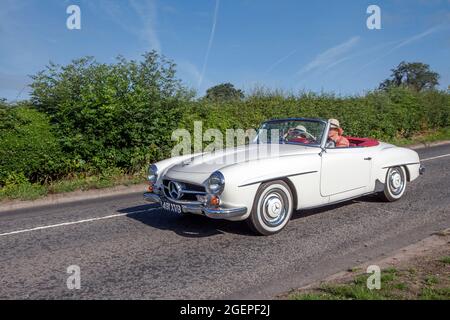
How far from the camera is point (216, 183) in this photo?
16.2 feet

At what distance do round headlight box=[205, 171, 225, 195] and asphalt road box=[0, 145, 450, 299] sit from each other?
0.69 meters

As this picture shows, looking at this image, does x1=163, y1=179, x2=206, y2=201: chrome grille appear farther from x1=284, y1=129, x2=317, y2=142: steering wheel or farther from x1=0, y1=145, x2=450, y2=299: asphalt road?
x1=284, y1=129, x2=317, y2=142: steering wheel

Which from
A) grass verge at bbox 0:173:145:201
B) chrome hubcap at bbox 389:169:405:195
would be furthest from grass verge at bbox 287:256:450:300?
grass verge at bbox 0:173:145:201

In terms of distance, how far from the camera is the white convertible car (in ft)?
16.3

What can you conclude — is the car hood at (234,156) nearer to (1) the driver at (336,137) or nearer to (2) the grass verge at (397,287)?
(1) the driver at (336,137)

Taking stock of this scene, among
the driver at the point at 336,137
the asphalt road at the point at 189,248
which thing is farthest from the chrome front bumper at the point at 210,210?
the driver at the point at 336,137

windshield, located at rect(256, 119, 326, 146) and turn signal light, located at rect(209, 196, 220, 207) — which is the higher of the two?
windshield, located at rect(256, 119, 326, 146)

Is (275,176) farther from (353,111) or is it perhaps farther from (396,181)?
(353,111)

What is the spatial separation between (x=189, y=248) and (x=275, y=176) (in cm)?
138

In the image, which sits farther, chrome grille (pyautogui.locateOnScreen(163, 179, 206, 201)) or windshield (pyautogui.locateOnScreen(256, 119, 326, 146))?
windshield (pyautogui.locateOnScreen(256, 119, 326, 146))

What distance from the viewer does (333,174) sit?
589cm

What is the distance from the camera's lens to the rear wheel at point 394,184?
6.89 meters

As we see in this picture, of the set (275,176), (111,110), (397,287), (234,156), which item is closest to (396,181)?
(275,176)
